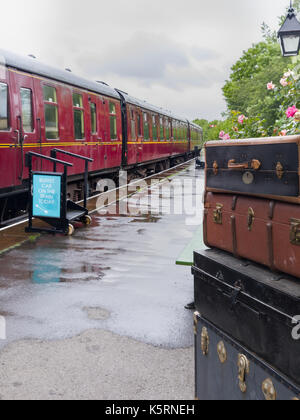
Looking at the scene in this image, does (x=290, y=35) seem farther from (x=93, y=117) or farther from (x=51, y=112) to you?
(x=93, y=117)

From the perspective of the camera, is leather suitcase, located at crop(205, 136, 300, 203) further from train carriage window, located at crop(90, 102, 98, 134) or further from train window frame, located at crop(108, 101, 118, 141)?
train window frame, located at crop(108, 101, 118, 141)

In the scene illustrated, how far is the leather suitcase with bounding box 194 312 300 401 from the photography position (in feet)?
7.86

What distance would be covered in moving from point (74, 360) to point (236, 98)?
120 ft

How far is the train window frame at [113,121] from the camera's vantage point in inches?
628

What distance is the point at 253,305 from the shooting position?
2.52 meters

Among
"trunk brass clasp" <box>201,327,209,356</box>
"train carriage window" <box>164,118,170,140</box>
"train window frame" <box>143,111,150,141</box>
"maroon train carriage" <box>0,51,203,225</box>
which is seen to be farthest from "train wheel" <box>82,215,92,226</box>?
"train carriage window" <box>164,118,170,140</box>

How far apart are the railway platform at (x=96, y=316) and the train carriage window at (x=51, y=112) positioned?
275 cm

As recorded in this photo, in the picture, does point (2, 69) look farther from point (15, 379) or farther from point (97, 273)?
point (15, 379)

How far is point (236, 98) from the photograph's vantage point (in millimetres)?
38438

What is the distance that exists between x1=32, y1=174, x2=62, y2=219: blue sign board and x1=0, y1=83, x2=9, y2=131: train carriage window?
1081 millimetres

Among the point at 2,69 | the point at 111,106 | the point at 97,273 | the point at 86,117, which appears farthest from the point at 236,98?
the point at 97,273

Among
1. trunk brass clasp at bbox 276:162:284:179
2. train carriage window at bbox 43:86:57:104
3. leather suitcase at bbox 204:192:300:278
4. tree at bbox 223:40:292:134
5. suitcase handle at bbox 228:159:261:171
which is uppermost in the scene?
tree at bbox 223:40:292:134

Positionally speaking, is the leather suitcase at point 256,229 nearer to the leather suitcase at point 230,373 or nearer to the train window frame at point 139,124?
the leather suitcase at point 230,373

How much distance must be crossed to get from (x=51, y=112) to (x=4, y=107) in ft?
6.92
